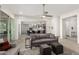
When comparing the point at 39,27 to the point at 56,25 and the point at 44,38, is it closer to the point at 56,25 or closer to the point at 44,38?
the point at 44,38

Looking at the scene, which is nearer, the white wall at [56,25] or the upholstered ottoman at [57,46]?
the upholstered ottoman at [57,46]

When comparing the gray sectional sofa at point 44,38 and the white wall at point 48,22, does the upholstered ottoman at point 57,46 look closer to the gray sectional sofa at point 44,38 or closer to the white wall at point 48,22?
the gray sectional sofa at point 44,38

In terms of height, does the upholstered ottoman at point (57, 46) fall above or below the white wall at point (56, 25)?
below

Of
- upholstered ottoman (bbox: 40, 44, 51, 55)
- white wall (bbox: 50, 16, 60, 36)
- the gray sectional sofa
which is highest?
white wall (bbox: 50, 16, 60, 36)

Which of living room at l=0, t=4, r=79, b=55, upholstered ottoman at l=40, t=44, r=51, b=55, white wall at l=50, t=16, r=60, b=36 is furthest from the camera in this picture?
white wall at l=50, t=16, r=60, b=36

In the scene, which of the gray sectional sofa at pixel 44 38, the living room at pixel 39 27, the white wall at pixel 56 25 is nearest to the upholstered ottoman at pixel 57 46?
the living room at pixel 39 27

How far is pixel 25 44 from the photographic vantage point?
3.95 m

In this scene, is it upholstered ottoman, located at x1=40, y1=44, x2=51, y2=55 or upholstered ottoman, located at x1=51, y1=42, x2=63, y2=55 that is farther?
upholstered ottoman, located at x1=51, y1=42, x2=63, y2=55

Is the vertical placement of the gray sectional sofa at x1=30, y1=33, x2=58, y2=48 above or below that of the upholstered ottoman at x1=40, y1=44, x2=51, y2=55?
above

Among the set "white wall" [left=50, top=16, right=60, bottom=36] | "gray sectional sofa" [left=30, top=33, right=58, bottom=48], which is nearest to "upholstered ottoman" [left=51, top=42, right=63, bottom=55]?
"gray sectional sofa" [left=30, top=33, right=58, bottom=48]

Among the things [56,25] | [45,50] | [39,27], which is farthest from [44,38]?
[45,50]

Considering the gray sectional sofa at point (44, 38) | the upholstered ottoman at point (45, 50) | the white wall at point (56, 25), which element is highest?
the white wall at point (56, 25)

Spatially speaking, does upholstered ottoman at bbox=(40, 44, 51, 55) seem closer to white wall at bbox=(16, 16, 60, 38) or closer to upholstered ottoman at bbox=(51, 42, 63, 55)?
upholstered ottoman at bbox=(51, 42, 63, 55)
